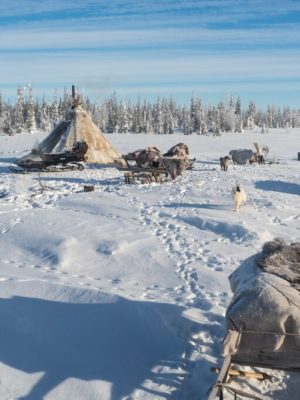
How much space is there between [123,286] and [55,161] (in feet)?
60.0

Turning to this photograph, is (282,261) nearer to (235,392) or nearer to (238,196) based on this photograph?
(235,392)

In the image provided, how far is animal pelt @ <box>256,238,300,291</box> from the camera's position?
671 cm

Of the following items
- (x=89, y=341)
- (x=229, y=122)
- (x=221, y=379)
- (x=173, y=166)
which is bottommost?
(x=89, y=341)

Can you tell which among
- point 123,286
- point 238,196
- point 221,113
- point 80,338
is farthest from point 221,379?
point 221,113

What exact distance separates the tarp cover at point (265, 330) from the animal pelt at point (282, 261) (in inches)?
25.1

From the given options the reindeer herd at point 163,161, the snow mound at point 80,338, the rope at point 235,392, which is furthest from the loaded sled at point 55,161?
the rope at point 235,392

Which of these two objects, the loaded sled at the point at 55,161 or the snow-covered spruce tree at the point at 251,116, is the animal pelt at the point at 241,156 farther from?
the snow-covered spruce tree at the point at 251,116

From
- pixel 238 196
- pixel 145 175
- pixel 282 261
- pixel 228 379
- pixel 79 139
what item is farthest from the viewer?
pixel 79 139

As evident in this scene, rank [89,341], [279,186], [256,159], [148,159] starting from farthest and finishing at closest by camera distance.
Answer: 1. [256,159]
2. [148,159]
3. [279,186]
4. [89,341]

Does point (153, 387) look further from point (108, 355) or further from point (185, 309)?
point (185, 309)

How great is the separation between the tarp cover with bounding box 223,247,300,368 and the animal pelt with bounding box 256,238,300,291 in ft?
2.09

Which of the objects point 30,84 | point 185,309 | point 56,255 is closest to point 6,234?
point 56,255

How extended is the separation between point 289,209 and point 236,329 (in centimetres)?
1198

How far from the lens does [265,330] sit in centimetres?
588
